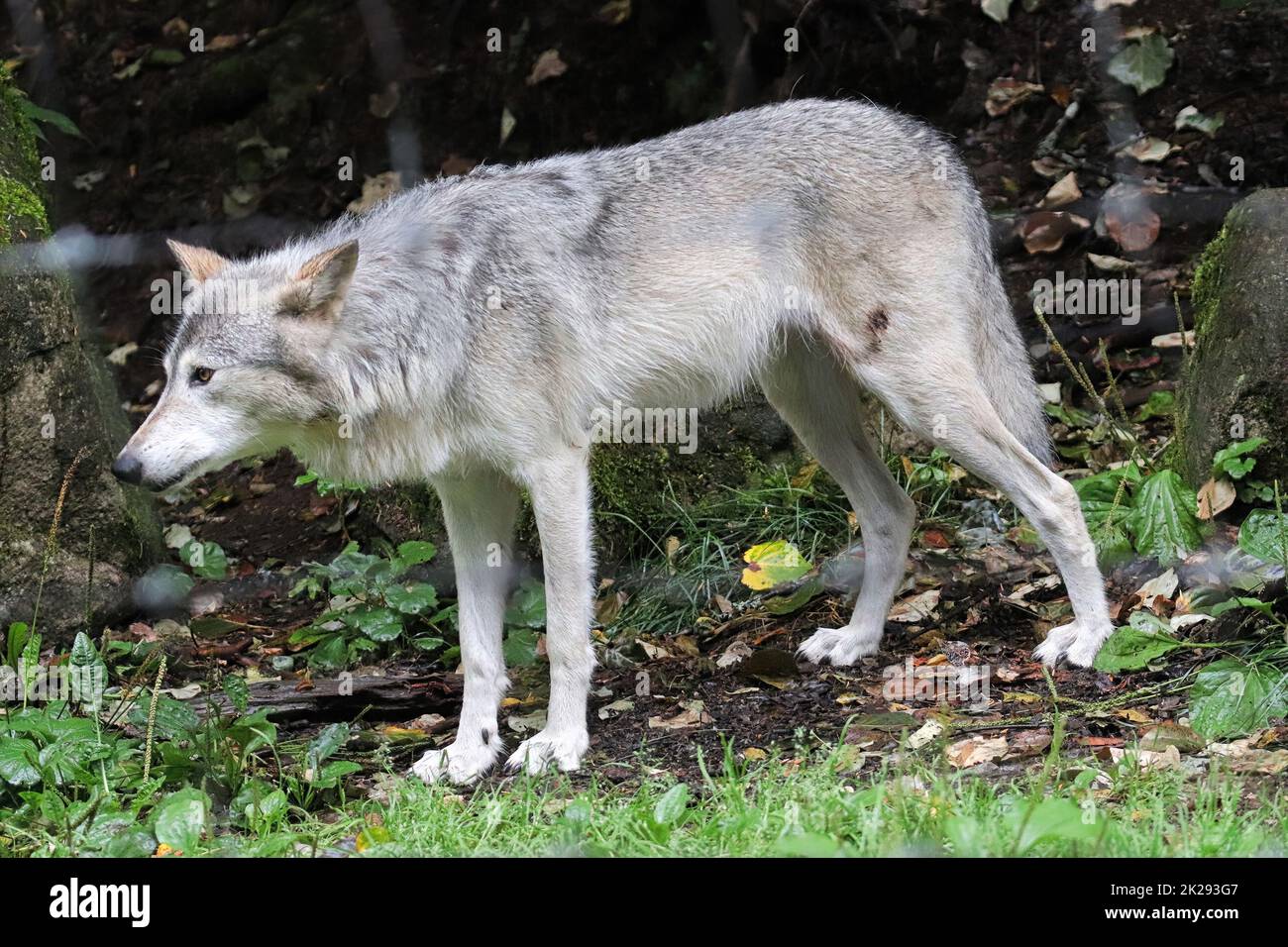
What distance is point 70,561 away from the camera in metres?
5.79

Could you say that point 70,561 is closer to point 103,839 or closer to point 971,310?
point 103,839

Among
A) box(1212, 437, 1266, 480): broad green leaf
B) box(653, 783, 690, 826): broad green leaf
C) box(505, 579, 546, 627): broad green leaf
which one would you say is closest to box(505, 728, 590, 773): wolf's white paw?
box(653, 783, 690, 826): broad green leaf

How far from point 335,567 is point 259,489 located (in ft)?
5.87

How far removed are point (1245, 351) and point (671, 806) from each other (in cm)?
299

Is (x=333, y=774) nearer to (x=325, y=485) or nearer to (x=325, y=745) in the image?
(x=325, y=745)

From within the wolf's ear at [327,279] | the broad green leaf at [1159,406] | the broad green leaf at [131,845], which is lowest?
the broad green leaf at [131,845]

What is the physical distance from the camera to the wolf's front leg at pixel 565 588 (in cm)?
468

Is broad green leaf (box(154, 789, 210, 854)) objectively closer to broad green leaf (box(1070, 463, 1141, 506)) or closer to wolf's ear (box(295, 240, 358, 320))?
wolf's ear (box(295, 240, 358, 320))

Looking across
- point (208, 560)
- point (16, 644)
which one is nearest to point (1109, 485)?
point (208, 560)

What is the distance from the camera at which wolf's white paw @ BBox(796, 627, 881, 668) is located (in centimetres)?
538

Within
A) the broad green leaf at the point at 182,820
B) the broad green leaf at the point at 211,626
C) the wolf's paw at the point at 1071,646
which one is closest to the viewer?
the broad green leaf at the point at 182,820

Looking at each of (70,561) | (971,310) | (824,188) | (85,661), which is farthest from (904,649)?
(70,561)

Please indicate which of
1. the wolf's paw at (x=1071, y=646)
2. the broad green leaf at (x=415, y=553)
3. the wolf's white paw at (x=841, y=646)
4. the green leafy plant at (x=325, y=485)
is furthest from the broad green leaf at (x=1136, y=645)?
the green leafy plant at (x=325, y=485)

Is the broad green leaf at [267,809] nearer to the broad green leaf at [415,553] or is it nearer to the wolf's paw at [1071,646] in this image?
the broad green leaf at [415,553]
